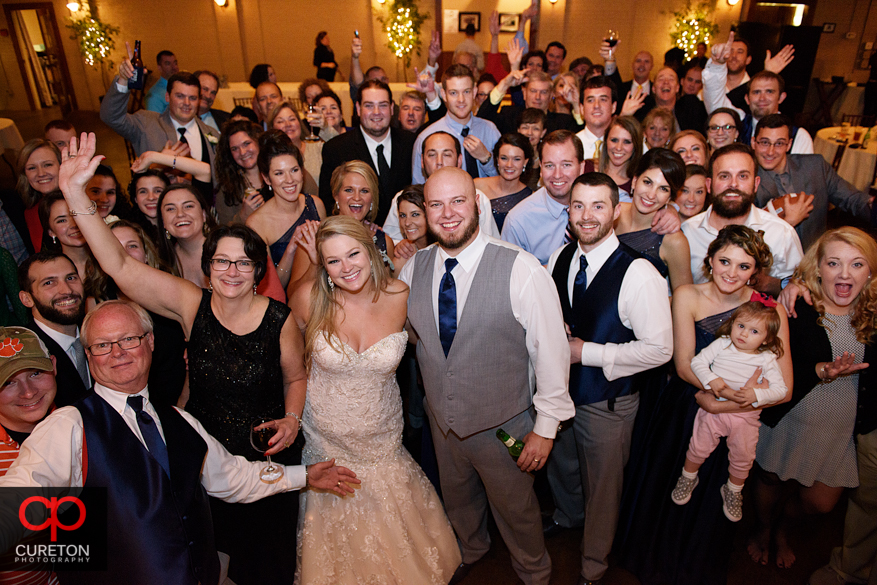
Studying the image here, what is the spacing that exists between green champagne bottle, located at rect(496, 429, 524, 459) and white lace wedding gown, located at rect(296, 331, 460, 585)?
1.75 feet

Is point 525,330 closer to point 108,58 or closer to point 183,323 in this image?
point 183,323

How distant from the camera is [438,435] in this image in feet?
7.46

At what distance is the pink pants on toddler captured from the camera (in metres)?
2.12

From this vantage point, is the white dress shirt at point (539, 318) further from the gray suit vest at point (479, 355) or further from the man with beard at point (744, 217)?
the man with beard at point (744, 217)

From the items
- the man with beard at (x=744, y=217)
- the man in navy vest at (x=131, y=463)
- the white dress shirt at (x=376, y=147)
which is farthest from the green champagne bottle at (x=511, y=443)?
the white dress shirt at (x=376, y=147)

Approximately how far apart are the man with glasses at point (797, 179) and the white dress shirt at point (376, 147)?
2493 mm

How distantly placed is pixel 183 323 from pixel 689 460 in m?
2.22

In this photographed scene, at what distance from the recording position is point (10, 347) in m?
1.72

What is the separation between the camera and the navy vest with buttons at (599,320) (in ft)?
6.72

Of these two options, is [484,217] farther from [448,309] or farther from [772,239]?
[772,239]

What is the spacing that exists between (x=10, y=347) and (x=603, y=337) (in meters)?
2.13

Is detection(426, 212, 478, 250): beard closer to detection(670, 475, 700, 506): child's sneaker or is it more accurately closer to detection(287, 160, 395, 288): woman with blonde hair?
detection(287, 160, 395, 288): woman with blonde hair

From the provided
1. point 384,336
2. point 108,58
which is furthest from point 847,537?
point 108,58

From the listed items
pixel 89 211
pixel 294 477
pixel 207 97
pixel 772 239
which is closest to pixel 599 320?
pixel 772 239
